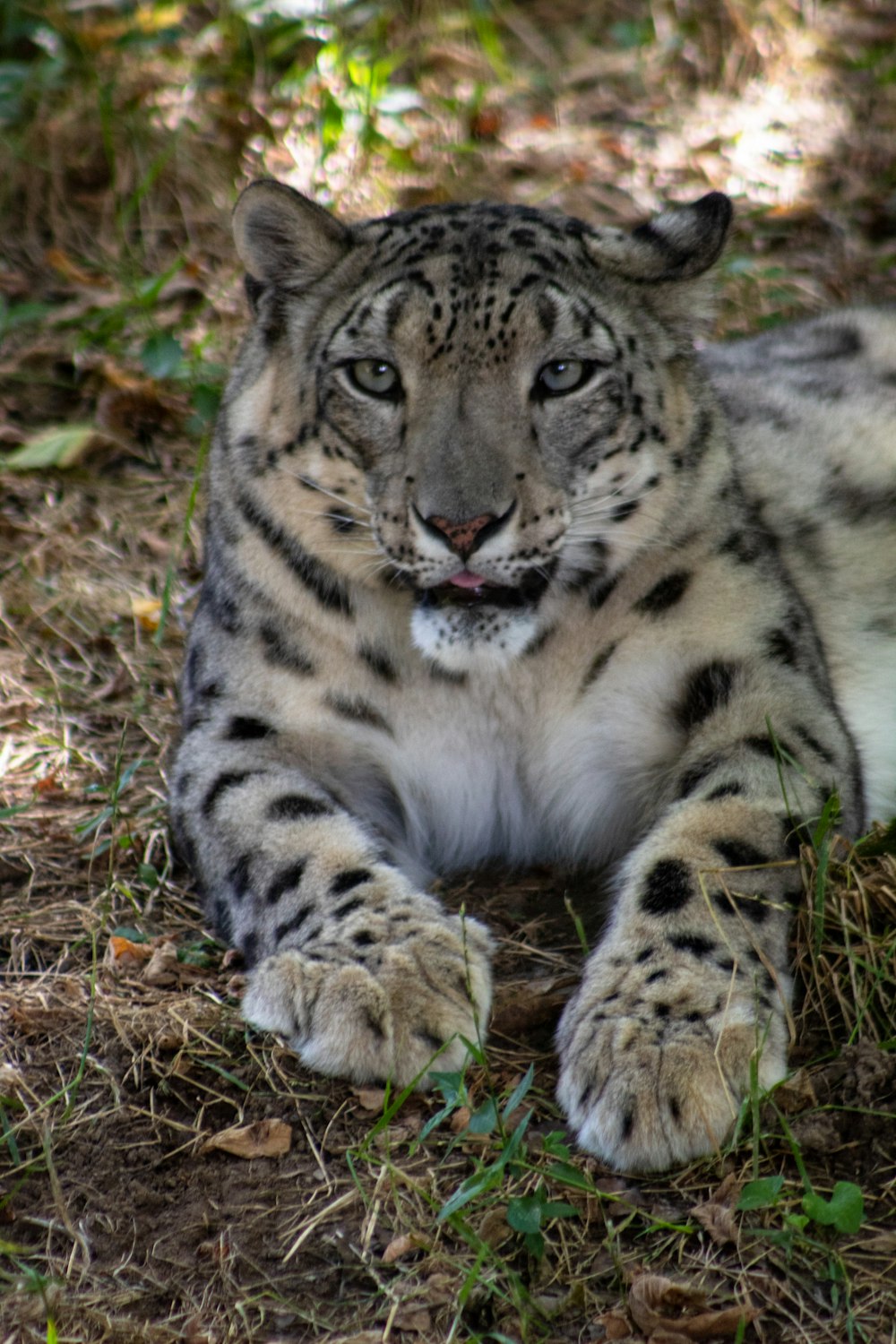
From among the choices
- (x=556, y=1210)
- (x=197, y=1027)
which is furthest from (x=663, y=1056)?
(x=197, y=1027)

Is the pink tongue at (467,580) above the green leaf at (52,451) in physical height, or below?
above

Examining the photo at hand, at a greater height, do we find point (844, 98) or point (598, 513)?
point (844, 98)

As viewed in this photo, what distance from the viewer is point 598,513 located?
151 inches

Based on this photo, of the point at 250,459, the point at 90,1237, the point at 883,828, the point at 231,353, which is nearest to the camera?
the point at 90,1237

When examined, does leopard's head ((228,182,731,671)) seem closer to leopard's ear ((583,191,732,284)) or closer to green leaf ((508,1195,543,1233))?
leopard's ear ((583,191,732,284))

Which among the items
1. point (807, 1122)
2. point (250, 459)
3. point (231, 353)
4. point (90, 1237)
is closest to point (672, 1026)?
point (807, 1122)

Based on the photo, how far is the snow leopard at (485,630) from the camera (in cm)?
349

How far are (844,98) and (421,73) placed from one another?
2.27 meters

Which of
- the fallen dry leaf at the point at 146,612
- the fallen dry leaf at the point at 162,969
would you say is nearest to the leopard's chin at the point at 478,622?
the fallen dry leaf at the point at 162,969

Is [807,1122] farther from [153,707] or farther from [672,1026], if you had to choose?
[153,707]

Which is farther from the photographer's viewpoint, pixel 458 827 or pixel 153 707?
pixel 153 707

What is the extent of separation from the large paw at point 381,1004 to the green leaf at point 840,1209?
2.41 ft

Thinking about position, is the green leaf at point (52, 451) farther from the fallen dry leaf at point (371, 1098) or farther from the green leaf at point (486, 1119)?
the green leaf at point (486, 1119)

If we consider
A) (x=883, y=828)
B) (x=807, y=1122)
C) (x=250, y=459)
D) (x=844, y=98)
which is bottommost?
(x=807, y=1122)
